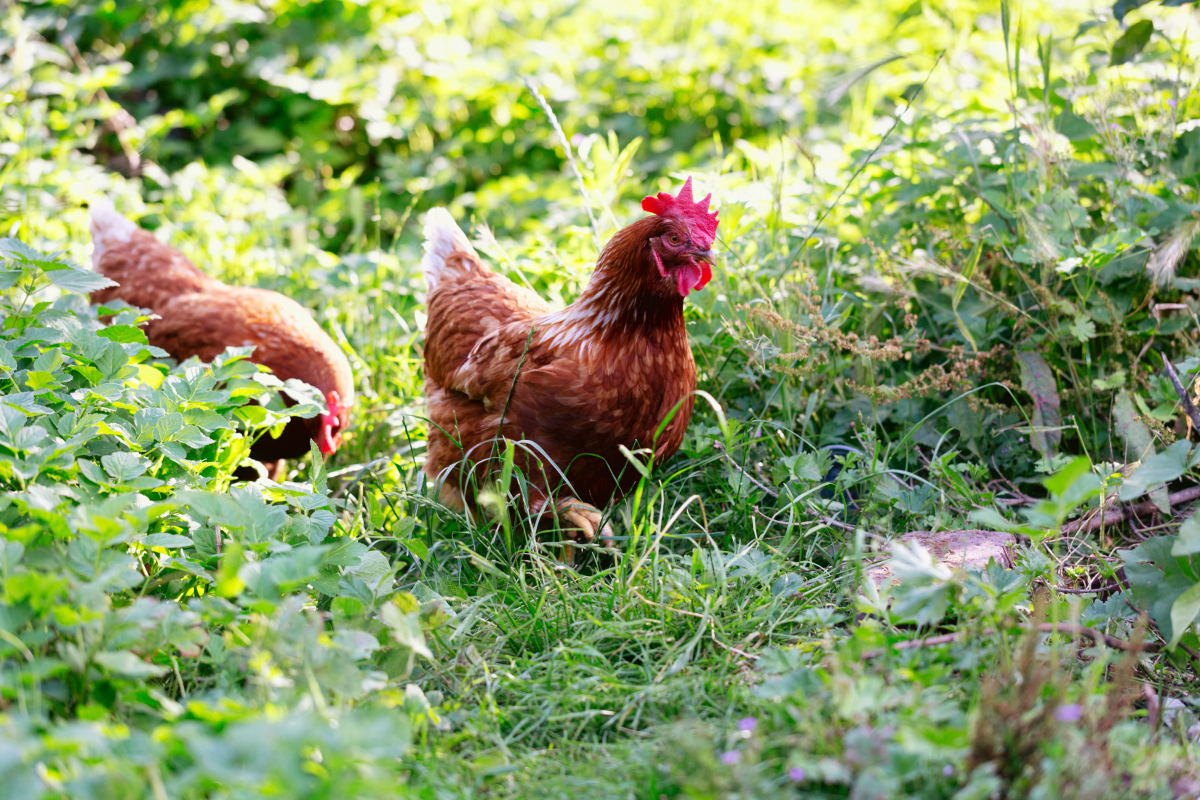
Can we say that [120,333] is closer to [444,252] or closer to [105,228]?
[444,252]

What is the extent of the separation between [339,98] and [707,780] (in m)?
4.89

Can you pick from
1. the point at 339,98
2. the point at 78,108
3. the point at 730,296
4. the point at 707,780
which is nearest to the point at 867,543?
the point at 730,296

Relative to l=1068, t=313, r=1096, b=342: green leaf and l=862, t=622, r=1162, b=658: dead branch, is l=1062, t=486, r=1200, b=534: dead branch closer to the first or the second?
l=1068, t=313, r=1096, b=342: green leaf

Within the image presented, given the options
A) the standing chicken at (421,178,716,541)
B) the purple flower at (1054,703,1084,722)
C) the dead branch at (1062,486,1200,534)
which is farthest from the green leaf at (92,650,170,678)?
the dead branch at (1062,486,1200,534)

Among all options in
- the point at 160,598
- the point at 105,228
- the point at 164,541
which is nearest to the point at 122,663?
the point at 164,541

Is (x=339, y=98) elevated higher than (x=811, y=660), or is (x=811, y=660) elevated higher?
(x=339, y=98)

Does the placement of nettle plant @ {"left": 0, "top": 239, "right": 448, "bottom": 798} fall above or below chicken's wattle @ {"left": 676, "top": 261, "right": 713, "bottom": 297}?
below

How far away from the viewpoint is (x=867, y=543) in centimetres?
250

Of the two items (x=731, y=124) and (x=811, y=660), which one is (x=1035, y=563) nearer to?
(x=811, y=660)

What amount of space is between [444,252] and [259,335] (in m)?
0.73

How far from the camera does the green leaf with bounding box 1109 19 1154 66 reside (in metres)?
2.86

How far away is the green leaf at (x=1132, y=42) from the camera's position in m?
2.86

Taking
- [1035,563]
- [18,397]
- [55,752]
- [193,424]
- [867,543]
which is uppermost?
[18,397]

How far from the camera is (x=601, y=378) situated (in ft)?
8.09
